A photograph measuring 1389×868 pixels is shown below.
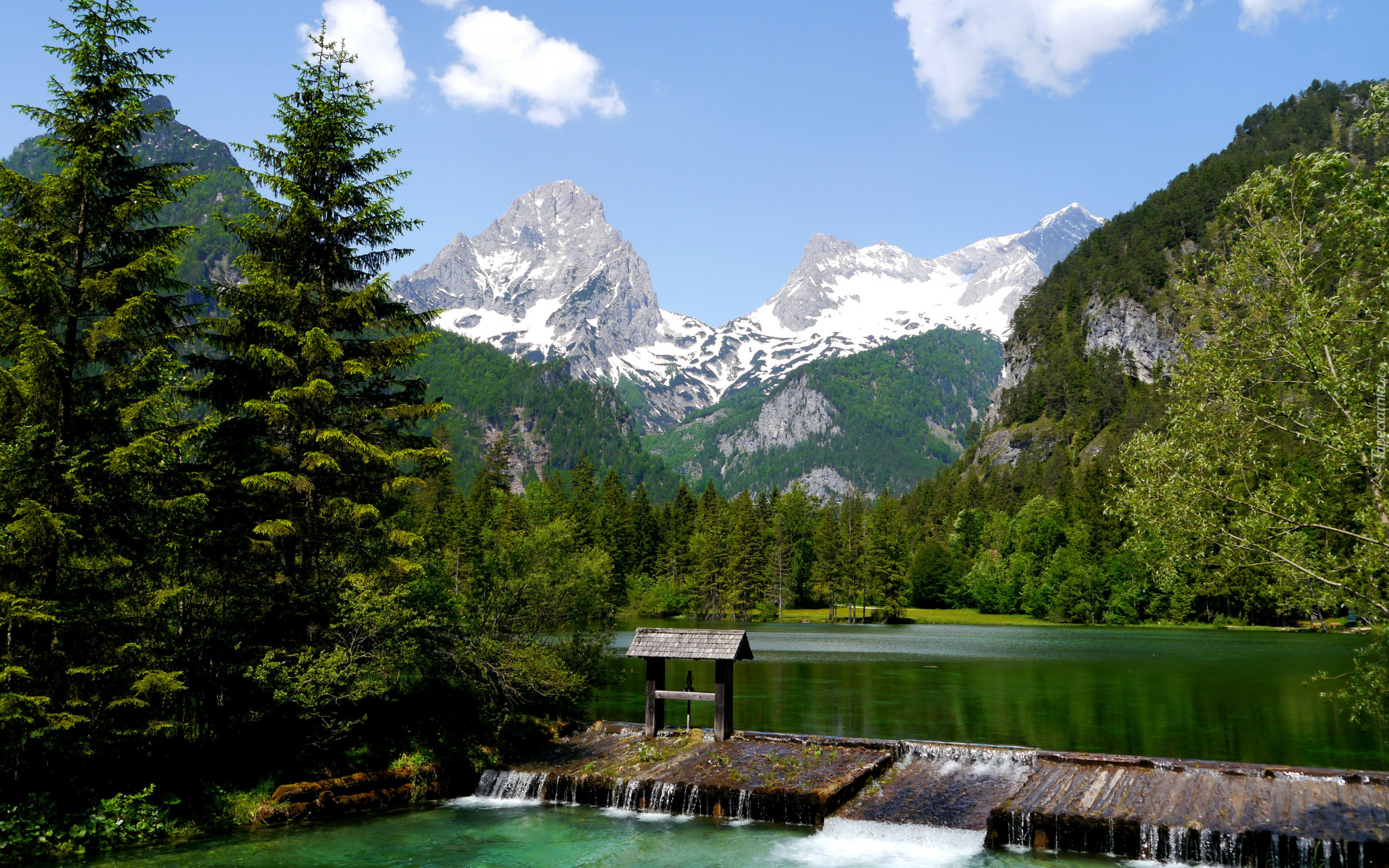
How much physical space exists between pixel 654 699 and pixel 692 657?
2203 mm

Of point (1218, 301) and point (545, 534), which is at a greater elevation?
point (1218, 301)

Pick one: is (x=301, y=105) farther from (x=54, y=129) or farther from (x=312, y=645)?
(x=312, y=645)

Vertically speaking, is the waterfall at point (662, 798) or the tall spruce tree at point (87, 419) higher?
the tall spruce tree at point (87, 419)

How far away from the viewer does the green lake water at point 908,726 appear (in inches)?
738

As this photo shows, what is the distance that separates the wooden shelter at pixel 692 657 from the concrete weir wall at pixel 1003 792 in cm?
77

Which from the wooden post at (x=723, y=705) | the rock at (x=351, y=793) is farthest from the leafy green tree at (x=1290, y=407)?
the rock at (x=351, y=793)

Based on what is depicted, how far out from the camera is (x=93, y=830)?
18250mm

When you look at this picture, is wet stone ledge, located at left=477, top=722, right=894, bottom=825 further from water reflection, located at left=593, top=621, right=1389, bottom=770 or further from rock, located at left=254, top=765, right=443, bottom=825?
water reflection, located at left=593, top=621, right=1389, bottom=770

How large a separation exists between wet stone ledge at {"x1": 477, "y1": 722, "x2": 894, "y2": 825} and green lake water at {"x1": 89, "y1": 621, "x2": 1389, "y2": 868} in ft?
1.79

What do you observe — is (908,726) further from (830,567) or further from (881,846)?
(830,567)

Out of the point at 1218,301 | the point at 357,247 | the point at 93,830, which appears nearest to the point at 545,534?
the point at 357,247

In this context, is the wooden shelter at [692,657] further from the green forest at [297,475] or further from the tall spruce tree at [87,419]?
the tall spruce tree at [87,419]

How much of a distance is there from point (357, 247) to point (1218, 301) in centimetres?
2245

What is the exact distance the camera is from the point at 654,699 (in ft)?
92.3
